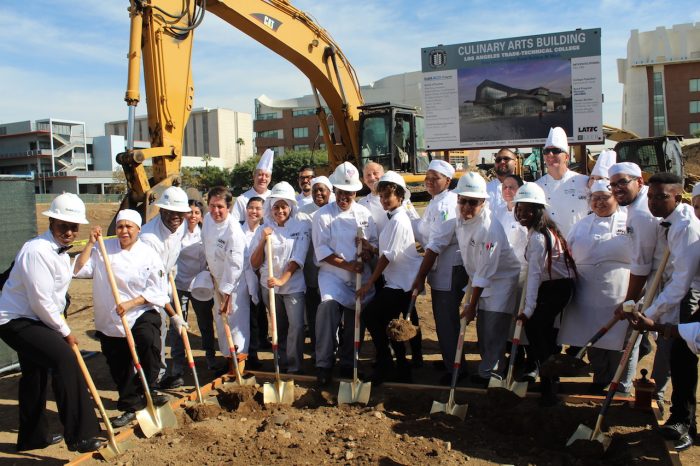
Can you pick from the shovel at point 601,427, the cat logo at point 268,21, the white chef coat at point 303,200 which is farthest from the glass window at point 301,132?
the shovel at point 601,427

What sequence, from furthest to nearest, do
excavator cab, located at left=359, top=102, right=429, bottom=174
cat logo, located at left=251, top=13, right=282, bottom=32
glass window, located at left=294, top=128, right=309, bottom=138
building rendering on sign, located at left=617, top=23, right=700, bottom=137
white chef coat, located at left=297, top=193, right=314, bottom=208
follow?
glass window, located at left=294, top=128, right=309, bottom=138
building rendering on sign, located at left=617, top=23, right=700, bottom=137
excavator cab, located at left=359, top=102, right=429, bottom=174
cat logo, located at left=251, top=13, right=282, bottom=32
white chef coat, located at left=297, top=193, right=314, bottom=208

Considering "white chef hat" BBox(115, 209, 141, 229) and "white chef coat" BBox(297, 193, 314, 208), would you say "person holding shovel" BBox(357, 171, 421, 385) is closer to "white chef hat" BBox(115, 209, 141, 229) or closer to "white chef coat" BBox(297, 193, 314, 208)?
"white chef coat" BBox(297, 193, 314, 208)

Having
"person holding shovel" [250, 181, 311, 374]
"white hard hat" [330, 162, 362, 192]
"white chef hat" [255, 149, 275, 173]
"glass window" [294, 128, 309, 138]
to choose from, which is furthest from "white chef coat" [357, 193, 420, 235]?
"glass window" [294, 128, 309, 138]

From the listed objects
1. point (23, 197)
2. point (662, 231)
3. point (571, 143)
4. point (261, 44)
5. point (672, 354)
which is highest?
point (261, 44)

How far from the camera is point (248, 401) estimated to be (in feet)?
16.6

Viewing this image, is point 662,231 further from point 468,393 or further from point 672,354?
point 468,393

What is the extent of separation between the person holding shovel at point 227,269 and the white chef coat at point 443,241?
72.4 inches

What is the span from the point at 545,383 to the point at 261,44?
733 centimetres

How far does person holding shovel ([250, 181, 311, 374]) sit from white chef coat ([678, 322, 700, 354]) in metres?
3.30

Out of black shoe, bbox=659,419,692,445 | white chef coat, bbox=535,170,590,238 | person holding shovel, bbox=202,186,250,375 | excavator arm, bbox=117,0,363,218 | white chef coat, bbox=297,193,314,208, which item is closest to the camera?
black shoe, bbox=659,419,692,445

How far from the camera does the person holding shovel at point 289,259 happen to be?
5711 mm

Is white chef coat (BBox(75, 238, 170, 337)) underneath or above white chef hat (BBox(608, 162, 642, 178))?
underneath

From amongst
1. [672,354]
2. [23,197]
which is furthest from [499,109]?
[23,197]

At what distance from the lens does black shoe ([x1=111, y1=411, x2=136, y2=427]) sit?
15.5 feet
